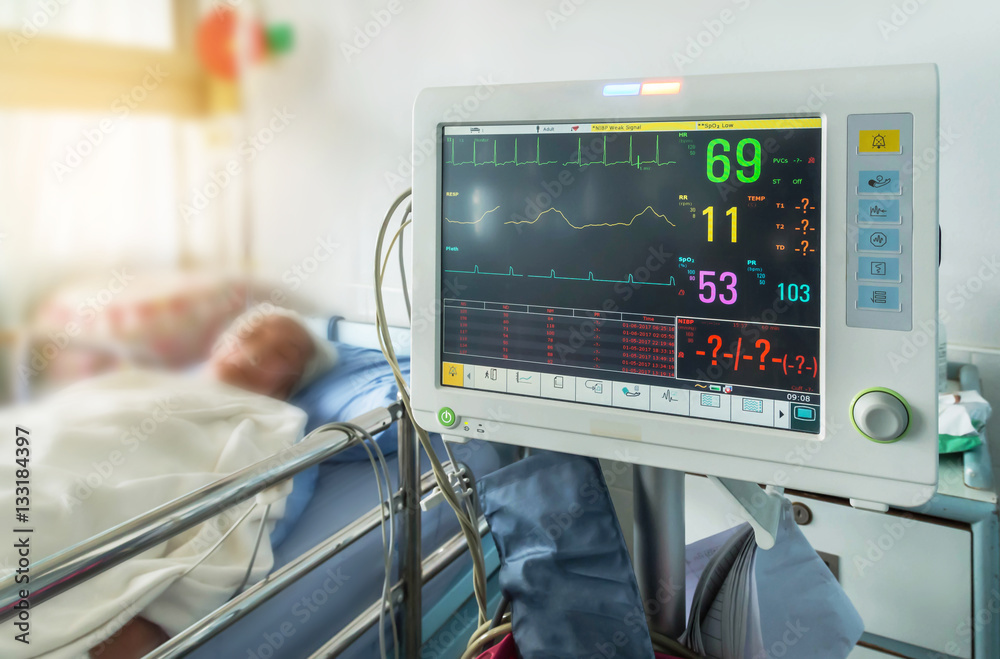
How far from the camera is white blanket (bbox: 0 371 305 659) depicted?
683 mm

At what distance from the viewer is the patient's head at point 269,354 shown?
1.34 m

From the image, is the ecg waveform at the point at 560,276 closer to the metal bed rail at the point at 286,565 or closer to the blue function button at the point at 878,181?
the blue function button at the point at 878,181

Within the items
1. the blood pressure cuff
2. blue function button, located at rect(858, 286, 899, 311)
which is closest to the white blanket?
the blood pressure cuff

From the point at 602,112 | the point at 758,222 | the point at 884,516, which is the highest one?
the point at 602,112

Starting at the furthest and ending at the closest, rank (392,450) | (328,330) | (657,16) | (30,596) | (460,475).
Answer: (328,330), (657,16), (392,450), (460,475), (30,596)

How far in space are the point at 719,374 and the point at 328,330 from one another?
53.2 inches

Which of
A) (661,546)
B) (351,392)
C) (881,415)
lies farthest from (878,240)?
(351,392)

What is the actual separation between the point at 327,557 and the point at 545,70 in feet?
3.81

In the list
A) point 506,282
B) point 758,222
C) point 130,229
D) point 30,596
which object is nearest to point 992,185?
point 758,222

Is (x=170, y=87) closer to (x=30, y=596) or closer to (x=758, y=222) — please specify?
(x=30, y=596)

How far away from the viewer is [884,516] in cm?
82

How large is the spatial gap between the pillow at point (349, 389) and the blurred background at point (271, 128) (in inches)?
6.5

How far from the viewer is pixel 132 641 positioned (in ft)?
2.32

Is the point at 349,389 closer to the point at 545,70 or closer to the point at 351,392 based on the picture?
the point at 351,392
